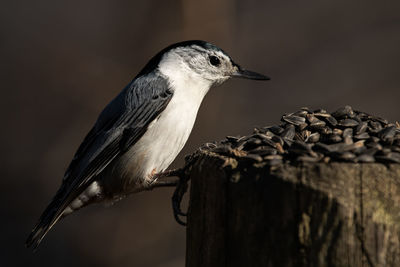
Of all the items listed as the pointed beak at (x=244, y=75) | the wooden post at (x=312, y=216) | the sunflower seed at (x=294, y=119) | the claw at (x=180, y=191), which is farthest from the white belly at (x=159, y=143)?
the wooden post at (x=312, y=216)

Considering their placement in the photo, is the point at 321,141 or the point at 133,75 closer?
the point at 321,141

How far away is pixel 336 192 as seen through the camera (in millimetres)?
1798

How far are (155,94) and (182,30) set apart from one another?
111 inches

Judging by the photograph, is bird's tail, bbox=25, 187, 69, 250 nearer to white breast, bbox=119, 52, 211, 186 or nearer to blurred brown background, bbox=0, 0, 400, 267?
white breast, bbox=119, 52, 211, 186

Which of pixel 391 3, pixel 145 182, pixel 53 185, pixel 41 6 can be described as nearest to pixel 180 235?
pixel 53 185

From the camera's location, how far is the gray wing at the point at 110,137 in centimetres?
346

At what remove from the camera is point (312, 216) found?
179 centimetres

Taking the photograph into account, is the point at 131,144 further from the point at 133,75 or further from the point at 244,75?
the point at 133,75

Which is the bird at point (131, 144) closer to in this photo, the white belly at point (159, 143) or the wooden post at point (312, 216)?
the white belly at point (159, 143)

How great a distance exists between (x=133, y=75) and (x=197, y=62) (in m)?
2.29

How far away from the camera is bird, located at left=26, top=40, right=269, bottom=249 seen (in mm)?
3498

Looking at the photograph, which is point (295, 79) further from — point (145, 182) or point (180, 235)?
point (145, 182)

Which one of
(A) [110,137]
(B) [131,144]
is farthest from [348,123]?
Answer: (A) [110,137]

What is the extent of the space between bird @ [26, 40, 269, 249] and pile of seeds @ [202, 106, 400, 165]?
893 millimetres
